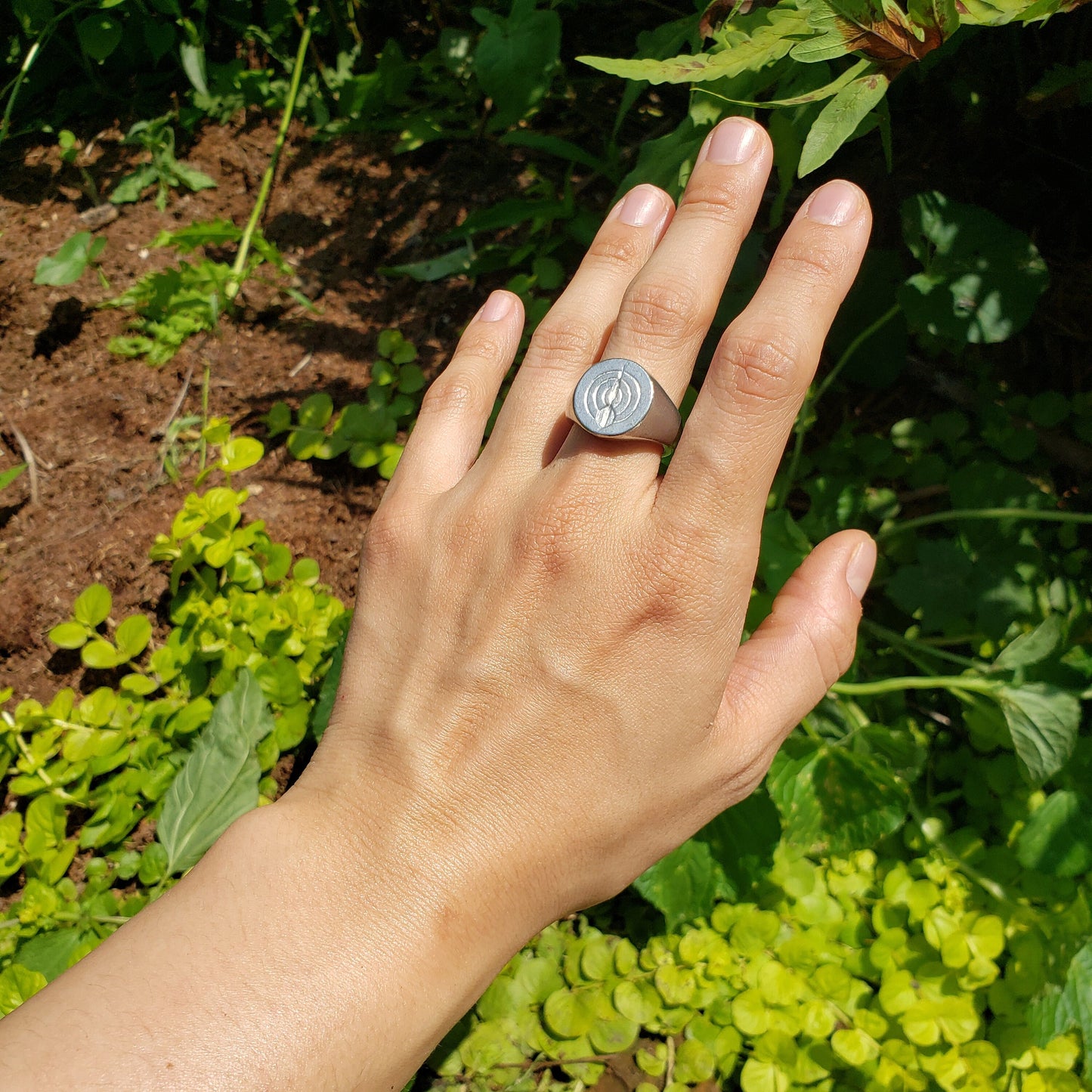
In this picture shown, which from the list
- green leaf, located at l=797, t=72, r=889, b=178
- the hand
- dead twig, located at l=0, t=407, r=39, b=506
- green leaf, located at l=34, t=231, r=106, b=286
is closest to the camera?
green leaf, located at l=797, t=72, r=889, b=178

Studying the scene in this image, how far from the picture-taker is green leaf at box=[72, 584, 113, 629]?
7.34ft

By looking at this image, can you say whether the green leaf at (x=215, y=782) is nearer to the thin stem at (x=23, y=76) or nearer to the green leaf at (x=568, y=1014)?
the green leaf at (x=568, y=1014)

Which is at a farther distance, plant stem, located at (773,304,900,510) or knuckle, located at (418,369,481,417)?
plant stem, located at (773,304,900,510)

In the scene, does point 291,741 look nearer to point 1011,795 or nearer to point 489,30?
point 1011,795

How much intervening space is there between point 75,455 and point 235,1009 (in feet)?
6.46

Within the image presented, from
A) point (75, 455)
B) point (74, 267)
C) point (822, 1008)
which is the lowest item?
point (822, 1008)

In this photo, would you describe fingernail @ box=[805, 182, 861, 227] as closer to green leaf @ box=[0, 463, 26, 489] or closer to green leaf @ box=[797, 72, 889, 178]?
green leaf @ box=[797, 72, 889, 178]

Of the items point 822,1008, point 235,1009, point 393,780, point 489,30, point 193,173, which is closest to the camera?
point 235,1009

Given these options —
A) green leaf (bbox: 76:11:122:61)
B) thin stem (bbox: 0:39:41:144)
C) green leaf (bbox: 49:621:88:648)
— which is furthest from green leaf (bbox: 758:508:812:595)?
thin stem (bbox: 0:39:41:144)

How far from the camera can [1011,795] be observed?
2170mm

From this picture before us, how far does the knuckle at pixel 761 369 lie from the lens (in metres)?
1.41

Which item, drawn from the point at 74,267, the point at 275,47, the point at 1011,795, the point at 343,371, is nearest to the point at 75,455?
the point at 74,267

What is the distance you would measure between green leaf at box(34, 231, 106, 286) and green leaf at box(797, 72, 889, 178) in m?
2.31

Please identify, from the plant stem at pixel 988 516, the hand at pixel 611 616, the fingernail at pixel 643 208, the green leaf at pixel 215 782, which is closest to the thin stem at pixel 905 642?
the plant stem at pixel 988 516
